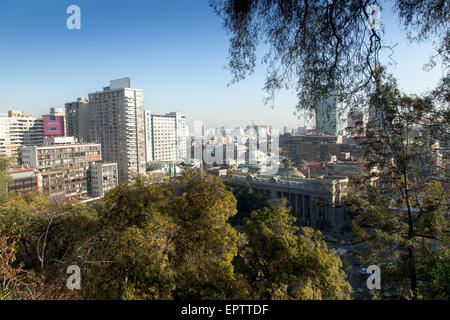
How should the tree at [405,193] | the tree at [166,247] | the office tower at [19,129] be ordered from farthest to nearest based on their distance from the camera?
the office tower at [19,129], the tree at [405,193], the tree at [166,247]

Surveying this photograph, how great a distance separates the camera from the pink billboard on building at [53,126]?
89.7ft

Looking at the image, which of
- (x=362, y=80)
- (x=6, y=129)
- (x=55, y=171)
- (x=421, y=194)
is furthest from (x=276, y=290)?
(x=6, y=129)

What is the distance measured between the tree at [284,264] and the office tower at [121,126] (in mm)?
24953

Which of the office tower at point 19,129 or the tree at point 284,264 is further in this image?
the office tower at point 19,129

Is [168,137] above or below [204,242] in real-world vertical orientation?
above

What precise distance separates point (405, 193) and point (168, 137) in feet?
134

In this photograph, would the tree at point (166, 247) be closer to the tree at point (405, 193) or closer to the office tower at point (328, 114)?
the office tower at point (328, 114)

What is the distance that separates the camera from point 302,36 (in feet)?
7.98

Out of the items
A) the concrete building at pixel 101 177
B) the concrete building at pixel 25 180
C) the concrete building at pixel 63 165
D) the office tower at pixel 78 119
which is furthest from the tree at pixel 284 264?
the office tower at pixel 78 119

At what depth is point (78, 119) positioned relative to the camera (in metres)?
33.2

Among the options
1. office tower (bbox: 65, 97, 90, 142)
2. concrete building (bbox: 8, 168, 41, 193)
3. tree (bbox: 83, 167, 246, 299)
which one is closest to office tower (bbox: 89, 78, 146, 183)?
office tower (bbox: 65, 97, 90, 142)

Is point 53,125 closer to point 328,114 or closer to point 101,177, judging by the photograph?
point 101,177

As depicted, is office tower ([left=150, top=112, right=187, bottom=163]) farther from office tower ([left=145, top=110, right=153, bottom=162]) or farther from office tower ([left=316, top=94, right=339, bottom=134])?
office tower ([left=316, top=94, right=339, bottom=134])

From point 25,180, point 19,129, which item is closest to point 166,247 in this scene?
point 25,180
